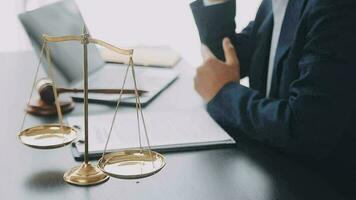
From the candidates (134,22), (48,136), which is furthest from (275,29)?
(134,22)

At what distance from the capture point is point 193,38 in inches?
114

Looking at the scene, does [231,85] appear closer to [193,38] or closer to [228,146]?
[228,146]

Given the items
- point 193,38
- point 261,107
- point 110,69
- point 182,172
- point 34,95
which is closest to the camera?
point 182,172

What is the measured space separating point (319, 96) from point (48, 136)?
0.50m

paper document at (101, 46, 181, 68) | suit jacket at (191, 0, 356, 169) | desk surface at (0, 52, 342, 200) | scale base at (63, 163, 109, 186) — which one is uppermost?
suit jacket at (191, 0, 356, 169)

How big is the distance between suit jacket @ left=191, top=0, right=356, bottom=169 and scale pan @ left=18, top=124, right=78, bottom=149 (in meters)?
0.34

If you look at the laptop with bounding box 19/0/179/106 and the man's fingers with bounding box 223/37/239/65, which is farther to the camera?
the laptop with bounding box 19/0/179/106

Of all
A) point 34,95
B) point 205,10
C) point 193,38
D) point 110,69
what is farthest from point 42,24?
point 193,38

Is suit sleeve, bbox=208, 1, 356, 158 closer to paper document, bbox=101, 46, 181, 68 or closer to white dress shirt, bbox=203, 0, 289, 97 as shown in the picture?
white dress shirt, bbox=203, 0, 289, 97

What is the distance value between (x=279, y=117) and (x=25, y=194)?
A: 0.49m

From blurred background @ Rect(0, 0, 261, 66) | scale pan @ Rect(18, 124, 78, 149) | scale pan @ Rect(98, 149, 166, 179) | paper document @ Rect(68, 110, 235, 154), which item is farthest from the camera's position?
blurred background @ Rect(0, 0, 261, 66)

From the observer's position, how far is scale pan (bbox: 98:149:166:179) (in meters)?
0.78

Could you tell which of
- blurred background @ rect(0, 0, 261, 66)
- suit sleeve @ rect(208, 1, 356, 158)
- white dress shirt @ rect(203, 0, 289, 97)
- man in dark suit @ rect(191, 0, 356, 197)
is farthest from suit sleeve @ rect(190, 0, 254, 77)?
blurred background @ rect(0, 0, 261, 66)

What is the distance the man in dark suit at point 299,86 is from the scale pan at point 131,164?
283 millimetres
